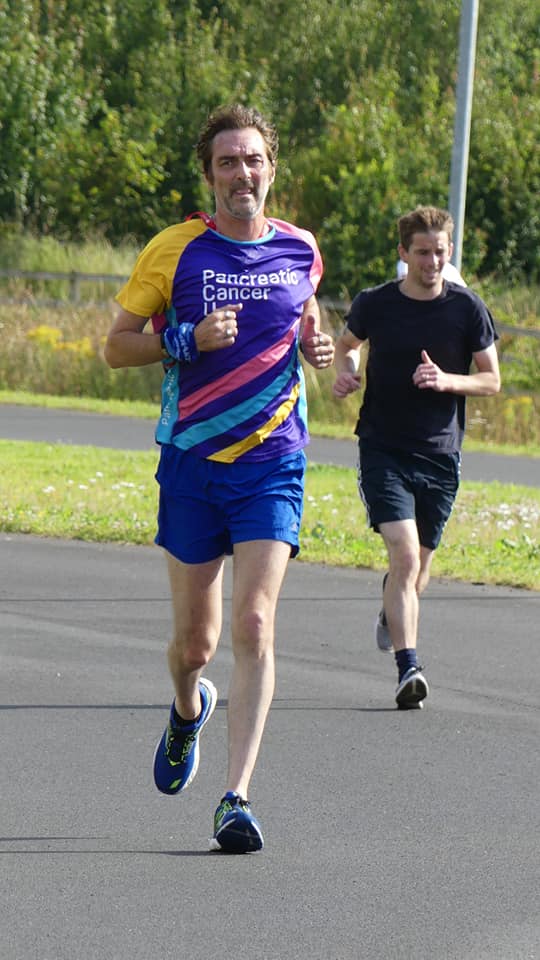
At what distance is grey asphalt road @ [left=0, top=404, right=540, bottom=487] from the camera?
727 inches

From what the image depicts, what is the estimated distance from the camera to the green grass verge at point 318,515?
37.7 feet

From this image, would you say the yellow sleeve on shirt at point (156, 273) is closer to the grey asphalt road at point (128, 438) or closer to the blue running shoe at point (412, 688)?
the blue running shoe at point (412, 688)

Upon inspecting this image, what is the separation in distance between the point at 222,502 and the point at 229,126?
3.62 ft

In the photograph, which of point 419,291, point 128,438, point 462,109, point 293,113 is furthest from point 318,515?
point 293,113

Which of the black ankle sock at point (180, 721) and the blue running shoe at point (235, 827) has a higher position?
the black ankle sock at point (180, 721)

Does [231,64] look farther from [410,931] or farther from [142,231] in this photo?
[410,931]

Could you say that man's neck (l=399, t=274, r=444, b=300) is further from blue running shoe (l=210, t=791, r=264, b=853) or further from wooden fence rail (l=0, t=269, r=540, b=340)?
wooden fence rail (l=0, t=269, r=540, b=340)

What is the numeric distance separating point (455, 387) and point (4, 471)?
8.26 metres

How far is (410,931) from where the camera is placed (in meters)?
4.70

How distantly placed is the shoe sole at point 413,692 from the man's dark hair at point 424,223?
1737 millimetres

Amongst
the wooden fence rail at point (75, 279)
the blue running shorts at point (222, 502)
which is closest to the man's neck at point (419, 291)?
the blue running shorts at point (222, 502)

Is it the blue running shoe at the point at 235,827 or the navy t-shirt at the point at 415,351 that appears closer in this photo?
the blue running shoe at the point at 235,827

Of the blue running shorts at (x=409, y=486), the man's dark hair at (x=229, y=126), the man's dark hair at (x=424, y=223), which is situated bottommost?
the blue running shorts at (x=409, y=486)

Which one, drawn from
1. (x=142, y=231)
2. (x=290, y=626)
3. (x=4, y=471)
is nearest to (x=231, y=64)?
(x=142, y=231)
